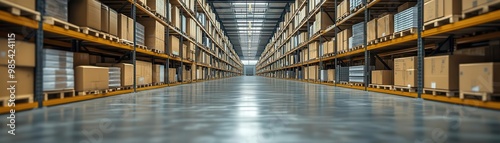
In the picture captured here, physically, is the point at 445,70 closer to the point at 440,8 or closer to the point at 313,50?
the point at 440,8

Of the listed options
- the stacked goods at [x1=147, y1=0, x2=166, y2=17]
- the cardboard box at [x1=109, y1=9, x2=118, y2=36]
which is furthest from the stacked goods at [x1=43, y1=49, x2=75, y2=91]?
the stacked goods at [x1=147, y1=0, x2=166, y2=17]

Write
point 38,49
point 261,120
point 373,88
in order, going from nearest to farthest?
point 261,120
point 38,49
point 373,88

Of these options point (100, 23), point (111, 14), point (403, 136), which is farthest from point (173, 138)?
point (111, 14)

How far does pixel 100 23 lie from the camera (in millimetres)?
4949

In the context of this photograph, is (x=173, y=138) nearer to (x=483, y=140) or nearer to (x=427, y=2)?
(x=483, y=140)

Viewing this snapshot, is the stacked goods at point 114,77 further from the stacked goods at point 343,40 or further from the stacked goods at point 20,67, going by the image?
the stacked goods at point 343,40

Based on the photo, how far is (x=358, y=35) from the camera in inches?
292

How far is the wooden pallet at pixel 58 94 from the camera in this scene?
3.63 m

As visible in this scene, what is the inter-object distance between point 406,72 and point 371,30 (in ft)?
5.53

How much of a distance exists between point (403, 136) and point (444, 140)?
24cm

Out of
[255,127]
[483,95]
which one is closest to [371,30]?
[483,95]

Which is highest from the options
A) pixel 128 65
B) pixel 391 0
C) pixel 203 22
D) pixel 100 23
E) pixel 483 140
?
pixel 203 22

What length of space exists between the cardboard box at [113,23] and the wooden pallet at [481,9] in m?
5.59

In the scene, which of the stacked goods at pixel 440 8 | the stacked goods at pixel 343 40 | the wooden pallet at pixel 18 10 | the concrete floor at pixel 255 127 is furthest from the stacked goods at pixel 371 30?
the wooden pallet at pixel 18 10
